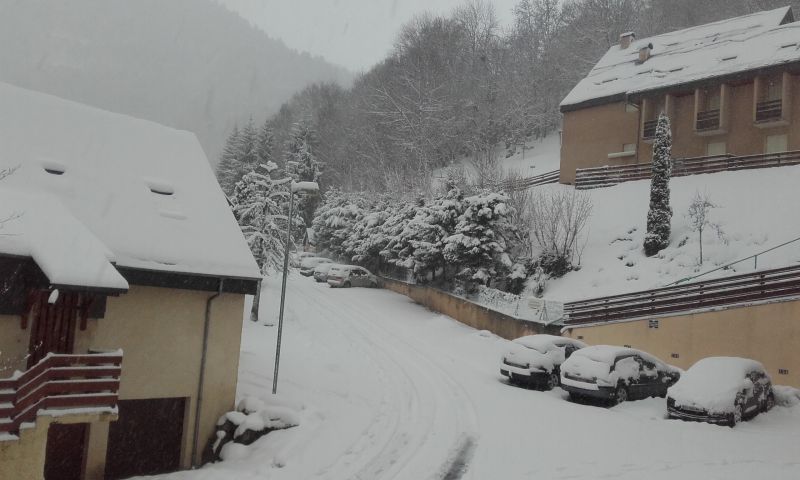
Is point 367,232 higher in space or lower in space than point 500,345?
higher

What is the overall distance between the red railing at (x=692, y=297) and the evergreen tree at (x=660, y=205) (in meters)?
5.03

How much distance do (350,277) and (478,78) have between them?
33.6 metres

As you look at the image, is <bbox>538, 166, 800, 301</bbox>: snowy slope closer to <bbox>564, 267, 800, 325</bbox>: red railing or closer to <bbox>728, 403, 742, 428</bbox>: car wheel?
<bbox>564, 267, 800, 325</bbox>: red railing

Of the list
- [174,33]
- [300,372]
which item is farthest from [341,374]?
[174,33]

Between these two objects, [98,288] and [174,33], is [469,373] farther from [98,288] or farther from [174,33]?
[174,33]

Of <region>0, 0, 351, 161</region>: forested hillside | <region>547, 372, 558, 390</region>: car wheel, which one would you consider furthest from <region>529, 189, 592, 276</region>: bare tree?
<region>0, 0, 351, 161</region>: forested hillside

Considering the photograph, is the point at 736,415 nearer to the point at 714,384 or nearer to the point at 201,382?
the point at 714,384

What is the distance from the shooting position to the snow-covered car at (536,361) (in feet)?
53.1

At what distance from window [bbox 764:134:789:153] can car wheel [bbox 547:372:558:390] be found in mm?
21460

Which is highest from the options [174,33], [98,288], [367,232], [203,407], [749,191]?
[174,33]

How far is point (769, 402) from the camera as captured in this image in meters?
14.6

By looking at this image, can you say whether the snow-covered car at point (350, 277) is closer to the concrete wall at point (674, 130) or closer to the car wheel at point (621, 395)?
the concrete wall at point (674, 130)

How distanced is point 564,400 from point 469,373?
3.32m

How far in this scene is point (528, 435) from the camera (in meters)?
11.5
